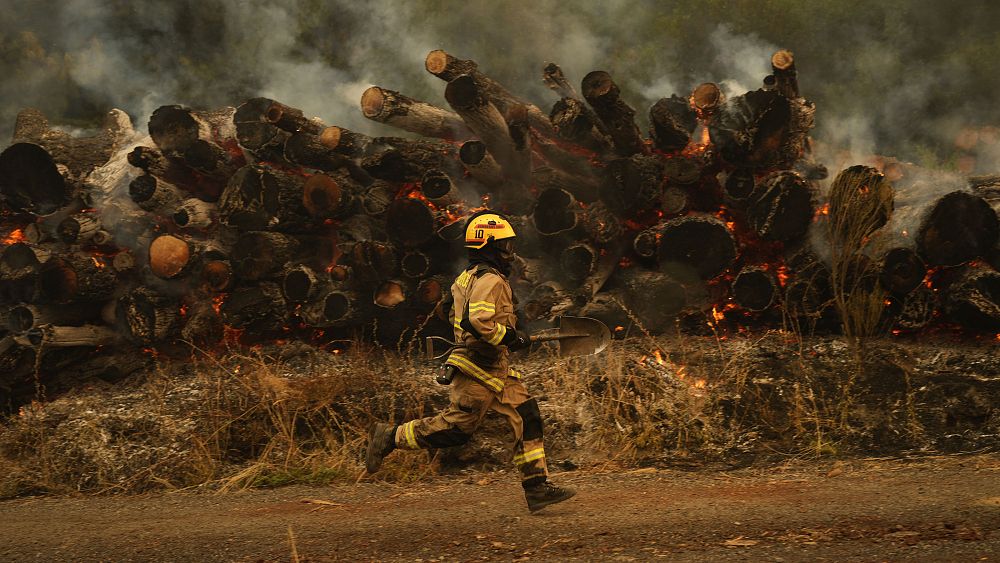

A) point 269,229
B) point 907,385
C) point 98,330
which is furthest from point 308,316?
point 907,385

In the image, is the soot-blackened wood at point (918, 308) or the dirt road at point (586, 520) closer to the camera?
the dirt road at point (586, 520)

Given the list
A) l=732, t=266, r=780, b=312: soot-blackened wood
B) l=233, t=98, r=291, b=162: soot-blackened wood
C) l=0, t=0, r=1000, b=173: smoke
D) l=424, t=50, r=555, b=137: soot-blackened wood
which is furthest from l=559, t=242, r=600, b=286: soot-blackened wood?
l=0, t=0, r=1000, b=173: smoke

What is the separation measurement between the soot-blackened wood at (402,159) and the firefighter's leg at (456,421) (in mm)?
2999

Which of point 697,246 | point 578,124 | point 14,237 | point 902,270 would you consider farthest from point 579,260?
point 14,237

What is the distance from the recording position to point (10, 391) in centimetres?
796

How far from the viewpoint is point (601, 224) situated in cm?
692

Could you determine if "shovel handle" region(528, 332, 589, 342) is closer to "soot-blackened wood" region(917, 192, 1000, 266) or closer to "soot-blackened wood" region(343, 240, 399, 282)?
"soot-blackened wood" region(343, 240, 399, 282)

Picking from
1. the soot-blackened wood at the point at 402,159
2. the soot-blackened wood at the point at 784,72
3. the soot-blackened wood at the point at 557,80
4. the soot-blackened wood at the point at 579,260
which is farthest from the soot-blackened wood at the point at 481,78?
the soot-blackened wood at the point at 784,72

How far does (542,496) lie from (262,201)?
432 cm

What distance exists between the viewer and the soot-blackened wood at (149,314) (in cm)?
764

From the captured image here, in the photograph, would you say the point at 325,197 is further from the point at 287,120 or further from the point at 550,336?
the point at 550,336

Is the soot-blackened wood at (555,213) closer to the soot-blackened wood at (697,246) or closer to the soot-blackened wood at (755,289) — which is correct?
the soot-blackened wood at (697,246)

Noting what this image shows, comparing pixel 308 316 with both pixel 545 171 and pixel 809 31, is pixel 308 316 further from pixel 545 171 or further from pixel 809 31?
pixel 809 31

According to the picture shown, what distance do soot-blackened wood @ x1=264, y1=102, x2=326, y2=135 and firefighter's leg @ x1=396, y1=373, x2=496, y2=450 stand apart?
372 centimetres
